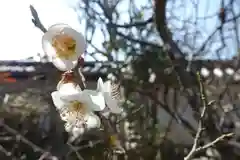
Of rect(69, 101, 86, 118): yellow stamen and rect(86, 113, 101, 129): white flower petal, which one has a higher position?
rect(69, 101, 86, 118): yellow stamen

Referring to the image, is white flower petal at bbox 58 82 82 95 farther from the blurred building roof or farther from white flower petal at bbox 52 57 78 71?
the blurred building roof

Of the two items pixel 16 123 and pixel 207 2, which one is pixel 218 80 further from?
pixel 16 123

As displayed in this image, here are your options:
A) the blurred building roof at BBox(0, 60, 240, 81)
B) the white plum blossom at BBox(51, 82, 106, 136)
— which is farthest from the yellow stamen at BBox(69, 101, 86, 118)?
the blurred building roof at BBox(0, 60, 240, 81)

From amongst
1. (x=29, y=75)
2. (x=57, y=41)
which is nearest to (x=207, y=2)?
(x=29, y=75)

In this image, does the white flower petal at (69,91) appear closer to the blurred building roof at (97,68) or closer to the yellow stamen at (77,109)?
the yellow stamen at (77,109)

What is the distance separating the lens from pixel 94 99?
Answer: 564 mm

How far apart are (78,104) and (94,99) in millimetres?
31

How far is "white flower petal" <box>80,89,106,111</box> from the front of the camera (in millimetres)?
563

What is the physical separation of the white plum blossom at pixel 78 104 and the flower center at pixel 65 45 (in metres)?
0.05

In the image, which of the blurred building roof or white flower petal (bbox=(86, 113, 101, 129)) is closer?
white flower petal (bbox=(86, 113, 101, 129))

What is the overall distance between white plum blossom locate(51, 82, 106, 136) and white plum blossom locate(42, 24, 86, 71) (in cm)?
4

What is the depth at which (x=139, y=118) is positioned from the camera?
1796mm

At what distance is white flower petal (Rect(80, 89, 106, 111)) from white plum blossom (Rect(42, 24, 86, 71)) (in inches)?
2.6

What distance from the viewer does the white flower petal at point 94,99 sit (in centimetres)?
56
